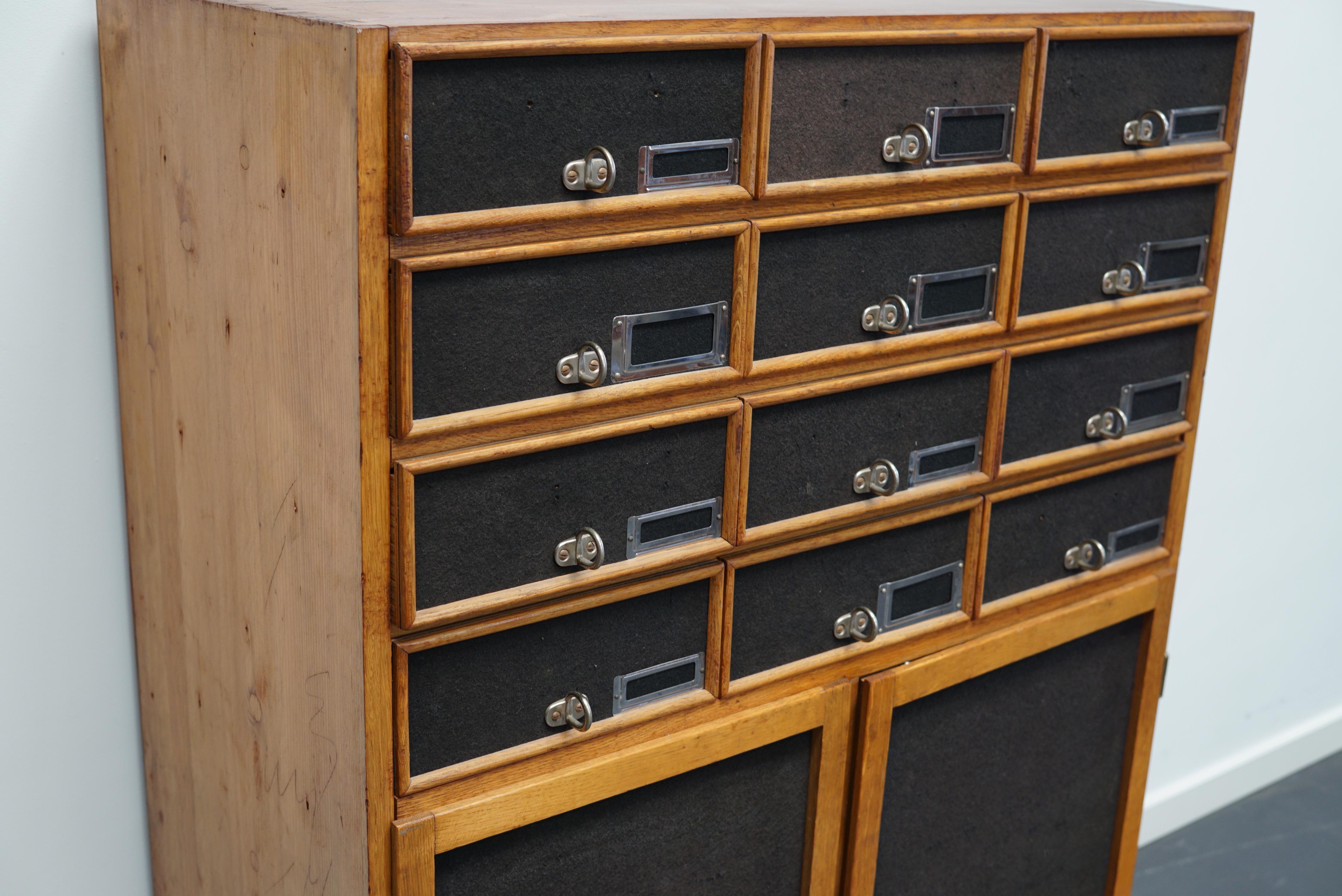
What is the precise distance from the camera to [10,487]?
136cm

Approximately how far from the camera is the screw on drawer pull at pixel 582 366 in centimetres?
110

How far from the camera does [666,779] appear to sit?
130 centimetres

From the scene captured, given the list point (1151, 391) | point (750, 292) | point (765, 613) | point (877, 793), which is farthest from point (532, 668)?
point (1151, 391)

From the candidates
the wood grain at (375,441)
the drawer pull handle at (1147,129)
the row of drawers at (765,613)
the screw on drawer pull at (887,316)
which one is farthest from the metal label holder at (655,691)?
the drawer pull handle at (1147,129)

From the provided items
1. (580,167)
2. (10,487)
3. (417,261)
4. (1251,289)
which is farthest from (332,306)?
(1251,289)

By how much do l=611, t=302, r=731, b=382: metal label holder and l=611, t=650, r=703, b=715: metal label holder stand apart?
28cm

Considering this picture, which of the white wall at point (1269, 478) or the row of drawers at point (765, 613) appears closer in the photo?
the row of drawers at point (765, 613)

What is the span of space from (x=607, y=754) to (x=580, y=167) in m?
0.52

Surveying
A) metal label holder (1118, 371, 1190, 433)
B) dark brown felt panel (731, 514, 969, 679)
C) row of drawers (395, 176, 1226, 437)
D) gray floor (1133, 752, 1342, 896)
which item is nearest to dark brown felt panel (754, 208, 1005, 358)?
row of drawers (395, 176, 1226, 437)

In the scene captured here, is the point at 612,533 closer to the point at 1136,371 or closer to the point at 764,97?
the point at 764,97

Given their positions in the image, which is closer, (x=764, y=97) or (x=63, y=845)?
(x=764, y=97)

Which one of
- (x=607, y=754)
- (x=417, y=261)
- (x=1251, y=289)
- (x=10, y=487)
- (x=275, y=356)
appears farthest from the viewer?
(x=1251, y=289)

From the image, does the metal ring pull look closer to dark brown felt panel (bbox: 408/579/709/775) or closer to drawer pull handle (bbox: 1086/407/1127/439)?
drawer pull handle (bbox: 1086/407/1127/439)

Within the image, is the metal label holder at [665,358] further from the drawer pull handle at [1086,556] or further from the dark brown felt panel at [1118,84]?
the drawer pull handle at [1086,556]
